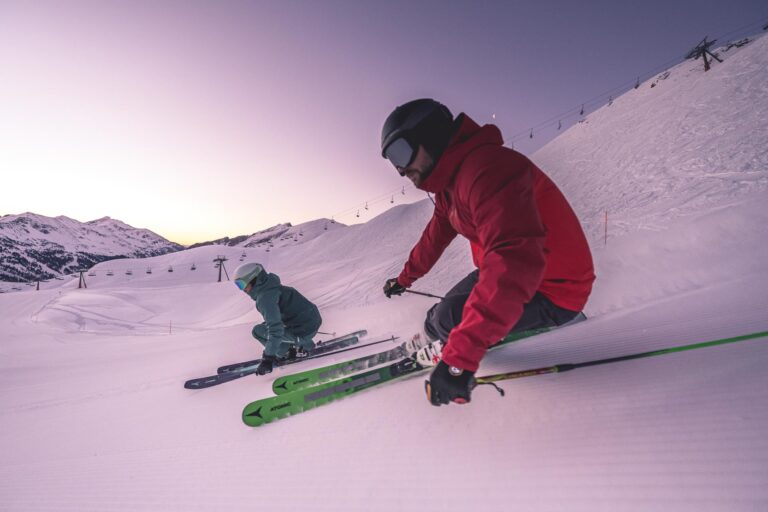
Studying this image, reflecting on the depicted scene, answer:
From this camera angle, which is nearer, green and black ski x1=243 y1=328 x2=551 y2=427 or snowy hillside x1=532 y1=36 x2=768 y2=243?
green and black ski x1=243 y1=328 x2=551 y2=427

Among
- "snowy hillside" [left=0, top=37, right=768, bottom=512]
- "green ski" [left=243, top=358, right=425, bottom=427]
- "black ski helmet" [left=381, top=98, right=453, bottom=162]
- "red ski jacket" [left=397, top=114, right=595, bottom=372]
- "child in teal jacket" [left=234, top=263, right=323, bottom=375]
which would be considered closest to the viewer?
"snowy hillside" [left=0, top=37, right=768, bottom=512]

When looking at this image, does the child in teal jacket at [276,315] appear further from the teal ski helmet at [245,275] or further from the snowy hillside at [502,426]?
the snowy hillside at [502,426]

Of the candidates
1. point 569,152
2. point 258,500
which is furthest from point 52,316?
point 569,152

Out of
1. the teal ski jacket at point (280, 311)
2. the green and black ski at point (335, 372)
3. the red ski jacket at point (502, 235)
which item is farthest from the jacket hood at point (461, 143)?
the teal ski jacket at point (280, 311)

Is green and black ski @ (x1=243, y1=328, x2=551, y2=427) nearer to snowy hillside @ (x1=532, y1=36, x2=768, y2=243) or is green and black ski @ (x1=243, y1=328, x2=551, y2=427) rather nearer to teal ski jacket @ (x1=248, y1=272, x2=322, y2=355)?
teal ski jacket @ (x1=248, y1=272, x2=322, y2=355)

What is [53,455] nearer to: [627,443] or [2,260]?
[627,443]

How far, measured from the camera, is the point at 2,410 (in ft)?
18.1

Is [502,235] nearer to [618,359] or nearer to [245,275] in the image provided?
[618,359]

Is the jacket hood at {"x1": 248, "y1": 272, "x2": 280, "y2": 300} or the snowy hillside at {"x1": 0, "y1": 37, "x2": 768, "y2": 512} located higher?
the jacket hood at {"x1": 248, "y1": 272, "x2": 280, "y2": 300}

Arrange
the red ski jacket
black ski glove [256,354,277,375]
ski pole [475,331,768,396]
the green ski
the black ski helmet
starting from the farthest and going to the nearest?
black ski glove [256,354,277,375], the green ski, the black ski helmet, ski pole [475,331,768,396], the red ski jacket

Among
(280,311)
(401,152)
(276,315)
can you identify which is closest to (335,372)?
(276,315)

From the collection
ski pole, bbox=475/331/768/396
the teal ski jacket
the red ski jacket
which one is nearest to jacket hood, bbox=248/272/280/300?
the teal ski jacket

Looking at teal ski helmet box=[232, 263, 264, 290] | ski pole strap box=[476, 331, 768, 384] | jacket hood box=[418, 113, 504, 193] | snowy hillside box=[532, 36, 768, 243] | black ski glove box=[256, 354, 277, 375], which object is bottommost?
ski pole strap box=[476, 331, 768, 384]

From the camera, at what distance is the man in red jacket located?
160 centimetres
